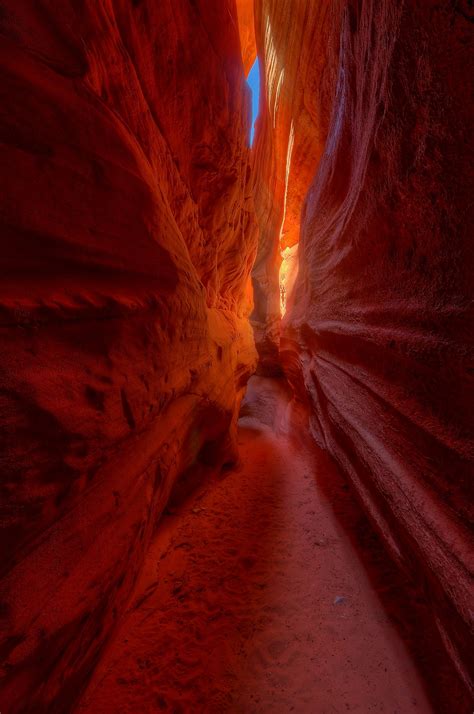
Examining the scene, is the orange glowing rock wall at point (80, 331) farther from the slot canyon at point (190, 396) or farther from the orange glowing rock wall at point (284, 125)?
the orange glowing rock wall at point (284, 125)

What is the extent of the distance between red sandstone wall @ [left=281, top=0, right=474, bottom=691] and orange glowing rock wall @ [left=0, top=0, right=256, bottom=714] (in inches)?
73.6

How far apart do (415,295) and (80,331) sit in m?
2.32

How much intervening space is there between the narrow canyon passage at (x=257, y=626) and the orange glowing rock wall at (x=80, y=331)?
0.82 metres

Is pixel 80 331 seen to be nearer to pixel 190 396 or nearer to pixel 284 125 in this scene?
pixel 190 396

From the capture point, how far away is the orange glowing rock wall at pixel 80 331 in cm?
114

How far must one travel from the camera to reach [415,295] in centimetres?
195

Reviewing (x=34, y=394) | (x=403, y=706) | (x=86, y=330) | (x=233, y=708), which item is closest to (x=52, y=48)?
(x=86, y=330)

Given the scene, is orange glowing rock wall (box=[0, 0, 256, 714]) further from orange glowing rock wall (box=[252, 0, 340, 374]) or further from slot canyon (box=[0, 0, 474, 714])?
orange glowing rock wall (box=[252, 0, 340, 374])

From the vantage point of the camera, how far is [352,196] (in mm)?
3143

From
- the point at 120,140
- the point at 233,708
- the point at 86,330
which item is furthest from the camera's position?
the point at 120,140

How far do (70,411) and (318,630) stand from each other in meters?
2.65

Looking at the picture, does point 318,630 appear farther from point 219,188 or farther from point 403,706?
point 219,188

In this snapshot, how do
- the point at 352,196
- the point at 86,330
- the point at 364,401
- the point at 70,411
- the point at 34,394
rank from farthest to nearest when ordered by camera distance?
1. the point at 352,196
2. the point at 364,401
3. the point at 86,330
4. the point at 70,411
5. the point at 34,394

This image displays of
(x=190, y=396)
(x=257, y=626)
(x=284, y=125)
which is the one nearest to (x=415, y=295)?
(x=190, y=396)
